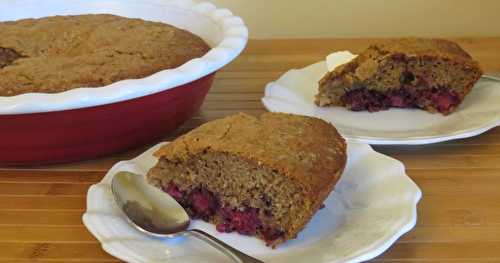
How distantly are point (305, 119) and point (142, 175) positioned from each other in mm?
258

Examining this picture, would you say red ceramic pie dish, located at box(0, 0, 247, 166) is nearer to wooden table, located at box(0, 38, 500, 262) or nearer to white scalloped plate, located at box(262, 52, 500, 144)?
wooden table, located at box(0, 38, 500, 262)

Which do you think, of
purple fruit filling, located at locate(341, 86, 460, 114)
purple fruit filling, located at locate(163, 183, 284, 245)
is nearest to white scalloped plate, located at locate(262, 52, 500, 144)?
purple fruit filling, located at locate(341, 86, 460, 114)

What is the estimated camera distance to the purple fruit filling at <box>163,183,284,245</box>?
0.83 metres

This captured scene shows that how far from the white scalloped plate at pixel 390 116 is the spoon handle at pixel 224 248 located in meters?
0.36

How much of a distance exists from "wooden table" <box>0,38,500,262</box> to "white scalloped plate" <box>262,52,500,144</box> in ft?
0.10

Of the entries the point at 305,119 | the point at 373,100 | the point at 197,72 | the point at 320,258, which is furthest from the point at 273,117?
the point at 373,100

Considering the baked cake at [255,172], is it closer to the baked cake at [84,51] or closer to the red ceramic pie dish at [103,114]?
the red ceramic pie dish at [103,114]

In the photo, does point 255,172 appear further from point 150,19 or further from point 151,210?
point 150,19

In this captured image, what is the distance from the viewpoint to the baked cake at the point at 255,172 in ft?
2.61

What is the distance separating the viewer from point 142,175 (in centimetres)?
92

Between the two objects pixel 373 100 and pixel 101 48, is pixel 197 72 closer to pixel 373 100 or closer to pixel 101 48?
pixel 101 48

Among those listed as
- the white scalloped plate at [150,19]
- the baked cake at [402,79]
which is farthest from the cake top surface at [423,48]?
the white scalloped plate at [150,19]

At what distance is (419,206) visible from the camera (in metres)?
0.91

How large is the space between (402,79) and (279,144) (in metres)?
0.50
